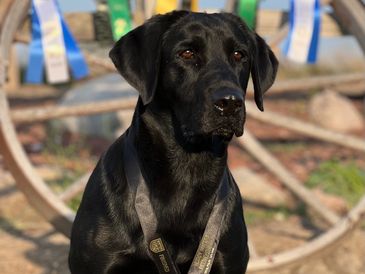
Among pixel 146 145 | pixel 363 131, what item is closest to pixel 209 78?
pixel 146 145

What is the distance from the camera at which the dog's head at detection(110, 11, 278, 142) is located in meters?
3.38

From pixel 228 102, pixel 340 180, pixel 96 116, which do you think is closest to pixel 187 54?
pixel 228 102

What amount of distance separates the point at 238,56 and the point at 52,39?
8.38 ft

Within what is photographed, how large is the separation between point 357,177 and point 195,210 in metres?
5.17

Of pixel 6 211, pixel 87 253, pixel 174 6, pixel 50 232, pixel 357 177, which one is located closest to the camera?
pixel 87 253

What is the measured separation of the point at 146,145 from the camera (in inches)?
146

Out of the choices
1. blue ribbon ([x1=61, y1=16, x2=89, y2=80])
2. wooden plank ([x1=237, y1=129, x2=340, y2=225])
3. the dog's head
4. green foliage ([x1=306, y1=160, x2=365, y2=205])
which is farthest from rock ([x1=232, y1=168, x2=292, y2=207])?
the dog's head

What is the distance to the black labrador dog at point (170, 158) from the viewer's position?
3.54 metres

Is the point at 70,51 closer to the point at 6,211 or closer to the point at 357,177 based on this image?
the point at 6,211

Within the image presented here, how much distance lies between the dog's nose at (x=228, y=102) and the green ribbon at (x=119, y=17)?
287 cm

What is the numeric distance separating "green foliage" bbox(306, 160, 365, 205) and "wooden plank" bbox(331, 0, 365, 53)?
2184 mm

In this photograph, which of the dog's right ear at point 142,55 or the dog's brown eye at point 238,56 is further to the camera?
the dog's brown eye at point 238,56

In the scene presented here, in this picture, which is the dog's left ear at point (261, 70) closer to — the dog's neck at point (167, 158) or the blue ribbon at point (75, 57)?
the dog's neck at point (167, 158)

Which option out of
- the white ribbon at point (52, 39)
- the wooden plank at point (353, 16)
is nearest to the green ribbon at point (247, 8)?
the wooden plank at point (353, 16)
